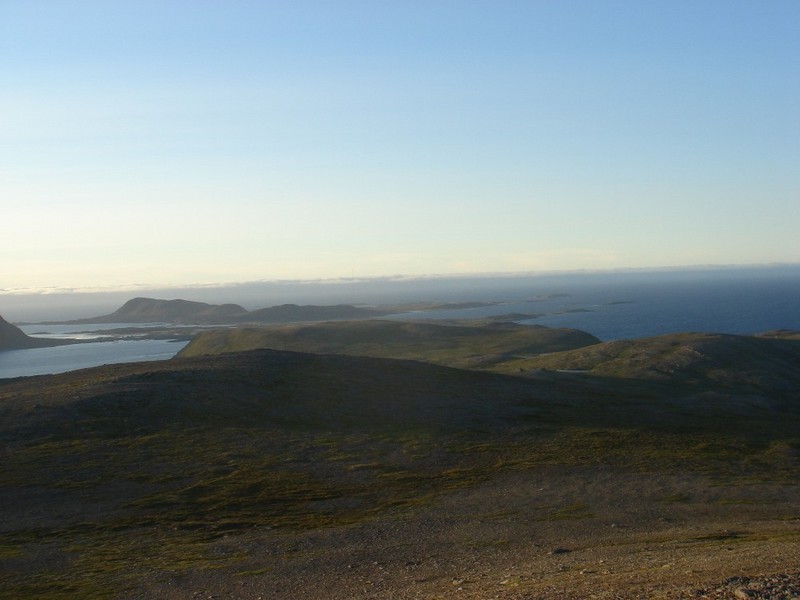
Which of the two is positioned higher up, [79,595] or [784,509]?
[79,595]

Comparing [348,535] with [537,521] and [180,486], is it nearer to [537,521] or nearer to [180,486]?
[537,521]

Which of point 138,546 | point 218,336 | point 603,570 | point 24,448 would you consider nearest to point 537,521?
point 603,570

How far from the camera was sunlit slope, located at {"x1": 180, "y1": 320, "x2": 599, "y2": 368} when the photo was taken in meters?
126

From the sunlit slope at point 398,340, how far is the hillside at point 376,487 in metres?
56.3

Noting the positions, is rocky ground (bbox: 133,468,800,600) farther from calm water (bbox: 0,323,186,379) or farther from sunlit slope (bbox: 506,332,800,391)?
calm water (bbox: 0,323,186,379)

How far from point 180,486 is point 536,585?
2159 cm

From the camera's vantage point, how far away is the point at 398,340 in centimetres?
14138

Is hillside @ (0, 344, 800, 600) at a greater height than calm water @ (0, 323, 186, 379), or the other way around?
hillside @ (0, 344, 800, 600)

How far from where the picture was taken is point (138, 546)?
27.7 meters

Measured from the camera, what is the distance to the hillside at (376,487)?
2280 centimetres

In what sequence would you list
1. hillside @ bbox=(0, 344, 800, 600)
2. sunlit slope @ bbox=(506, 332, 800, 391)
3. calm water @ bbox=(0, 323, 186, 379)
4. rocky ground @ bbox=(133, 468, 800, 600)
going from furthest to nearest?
calm water @ bbox=(0, 323, 186, 379), sunlit slope @ bbox=(506, 332, 800, 391), hillside @ bbox=(0, 344, 800, 600), rocky ground @ bbox=(133, 468, 800, 600)

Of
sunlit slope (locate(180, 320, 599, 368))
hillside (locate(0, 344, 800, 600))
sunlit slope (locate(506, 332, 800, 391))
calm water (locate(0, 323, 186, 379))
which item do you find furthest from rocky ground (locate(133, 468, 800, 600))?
calm water (locate(0, 323, 186, 379))

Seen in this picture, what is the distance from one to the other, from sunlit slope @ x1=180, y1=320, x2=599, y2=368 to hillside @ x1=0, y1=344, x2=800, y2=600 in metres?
56.3

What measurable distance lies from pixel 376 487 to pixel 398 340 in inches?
4104
